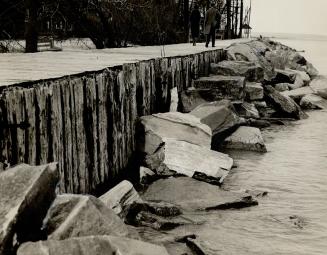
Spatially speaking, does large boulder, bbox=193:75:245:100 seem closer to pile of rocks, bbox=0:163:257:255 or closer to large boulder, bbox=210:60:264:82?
large boulder, bbox=210:60:264:82

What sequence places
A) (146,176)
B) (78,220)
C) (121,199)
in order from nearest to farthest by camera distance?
(78,220) → (121,199) → (146,176)

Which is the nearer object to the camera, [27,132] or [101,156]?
[27,132]

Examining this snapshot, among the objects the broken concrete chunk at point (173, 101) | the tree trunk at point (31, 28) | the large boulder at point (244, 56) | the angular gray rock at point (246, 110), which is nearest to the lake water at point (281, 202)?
the angular gray rock at point (246, 110)

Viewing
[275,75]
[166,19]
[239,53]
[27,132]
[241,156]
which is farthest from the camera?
[166,19]

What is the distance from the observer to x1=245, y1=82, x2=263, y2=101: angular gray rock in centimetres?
1445

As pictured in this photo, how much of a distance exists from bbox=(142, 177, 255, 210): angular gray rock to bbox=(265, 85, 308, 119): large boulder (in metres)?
7.90

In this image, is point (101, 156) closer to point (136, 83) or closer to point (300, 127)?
point (136, 83)

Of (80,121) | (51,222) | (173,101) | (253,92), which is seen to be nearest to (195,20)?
(253,92)

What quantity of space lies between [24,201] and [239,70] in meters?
11.6

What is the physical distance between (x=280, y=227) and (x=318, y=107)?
36.9 feet

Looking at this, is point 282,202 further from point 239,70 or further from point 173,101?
point 239,70

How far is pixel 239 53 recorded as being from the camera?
18.3 meters

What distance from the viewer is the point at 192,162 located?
774 centimetres

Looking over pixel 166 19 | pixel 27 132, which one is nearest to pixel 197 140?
pixel 27 132
